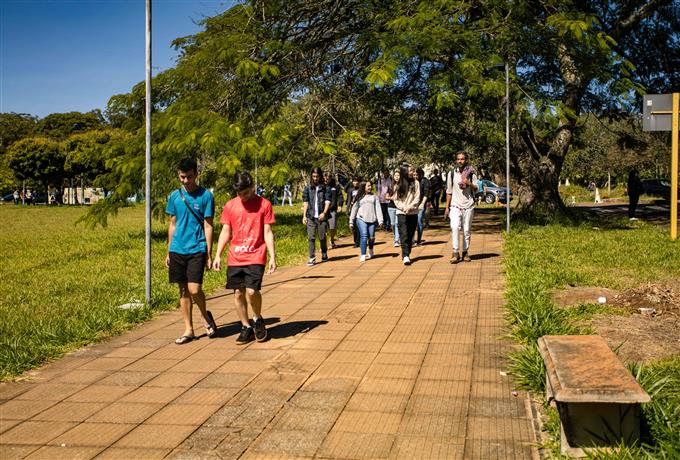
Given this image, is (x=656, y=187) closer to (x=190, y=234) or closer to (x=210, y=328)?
(x=210, y=328)

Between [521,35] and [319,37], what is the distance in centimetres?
572

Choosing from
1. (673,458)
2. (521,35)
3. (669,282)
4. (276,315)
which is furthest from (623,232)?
(673,458)

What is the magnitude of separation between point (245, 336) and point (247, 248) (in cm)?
85

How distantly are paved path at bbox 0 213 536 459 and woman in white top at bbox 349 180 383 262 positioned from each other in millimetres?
4850

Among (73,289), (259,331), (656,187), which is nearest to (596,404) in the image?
(259,331)

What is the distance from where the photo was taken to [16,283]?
12266 mm

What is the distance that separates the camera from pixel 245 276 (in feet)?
22.7

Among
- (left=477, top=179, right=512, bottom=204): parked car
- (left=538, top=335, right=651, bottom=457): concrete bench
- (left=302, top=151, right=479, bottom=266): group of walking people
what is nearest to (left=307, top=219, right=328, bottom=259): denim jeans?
(left=302, top=151, right=479, bottom=266): group of walking people

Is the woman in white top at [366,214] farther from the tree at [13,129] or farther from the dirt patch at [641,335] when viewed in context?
the tree at [13,129]

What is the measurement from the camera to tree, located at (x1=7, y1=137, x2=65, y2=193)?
64812 millimetres

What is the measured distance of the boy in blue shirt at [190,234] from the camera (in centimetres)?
690

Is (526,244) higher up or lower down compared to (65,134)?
lower down

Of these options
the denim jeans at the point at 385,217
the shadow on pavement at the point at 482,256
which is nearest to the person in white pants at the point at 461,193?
the shadow on pavement at the point at 482,256

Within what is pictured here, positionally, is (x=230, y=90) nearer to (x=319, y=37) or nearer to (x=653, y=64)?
(x=319, y=37)
